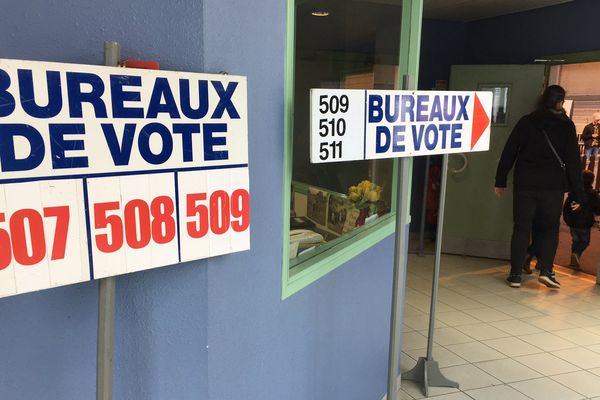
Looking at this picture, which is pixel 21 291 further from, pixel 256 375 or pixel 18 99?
pixel 256 375

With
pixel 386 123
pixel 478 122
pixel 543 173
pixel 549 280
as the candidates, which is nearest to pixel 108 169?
pixel 386 123

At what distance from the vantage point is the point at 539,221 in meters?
4.33

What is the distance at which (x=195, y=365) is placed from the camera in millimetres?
1206

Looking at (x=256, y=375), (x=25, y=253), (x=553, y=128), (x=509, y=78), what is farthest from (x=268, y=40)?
(x=509, y=78)

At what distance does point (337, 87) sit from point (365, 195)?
561 millimetres

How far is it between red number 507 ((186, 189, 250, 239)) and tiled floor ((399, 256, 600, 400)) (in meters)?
1.98

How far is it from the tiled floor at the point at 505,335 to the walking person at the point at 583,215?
1.11 ft

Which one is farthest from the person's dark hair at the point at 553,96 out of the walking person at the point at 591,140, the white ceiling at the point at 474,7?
the walking person at the point at 591,140

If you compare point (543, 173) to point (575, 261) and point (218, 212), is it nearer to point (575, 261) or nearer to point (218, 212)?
point (575, 261)

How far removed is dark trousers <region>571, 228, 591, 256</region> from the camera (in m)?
4.81

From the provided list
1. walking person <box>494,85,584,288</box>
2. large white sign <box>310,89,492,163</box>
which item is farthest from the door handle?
large white sign <box>310,89,492,163</box>

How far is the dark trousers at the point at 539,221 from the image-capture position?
422 cm

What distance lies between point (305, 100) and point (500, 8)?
4.45 metres

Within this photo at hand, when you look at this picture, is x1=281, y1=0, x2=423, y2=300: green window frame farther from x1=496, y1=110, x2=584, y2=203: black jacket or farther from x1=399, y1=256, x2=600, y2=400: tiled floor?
x1=496, y1=110, x2=584, y2=203: black jacket
